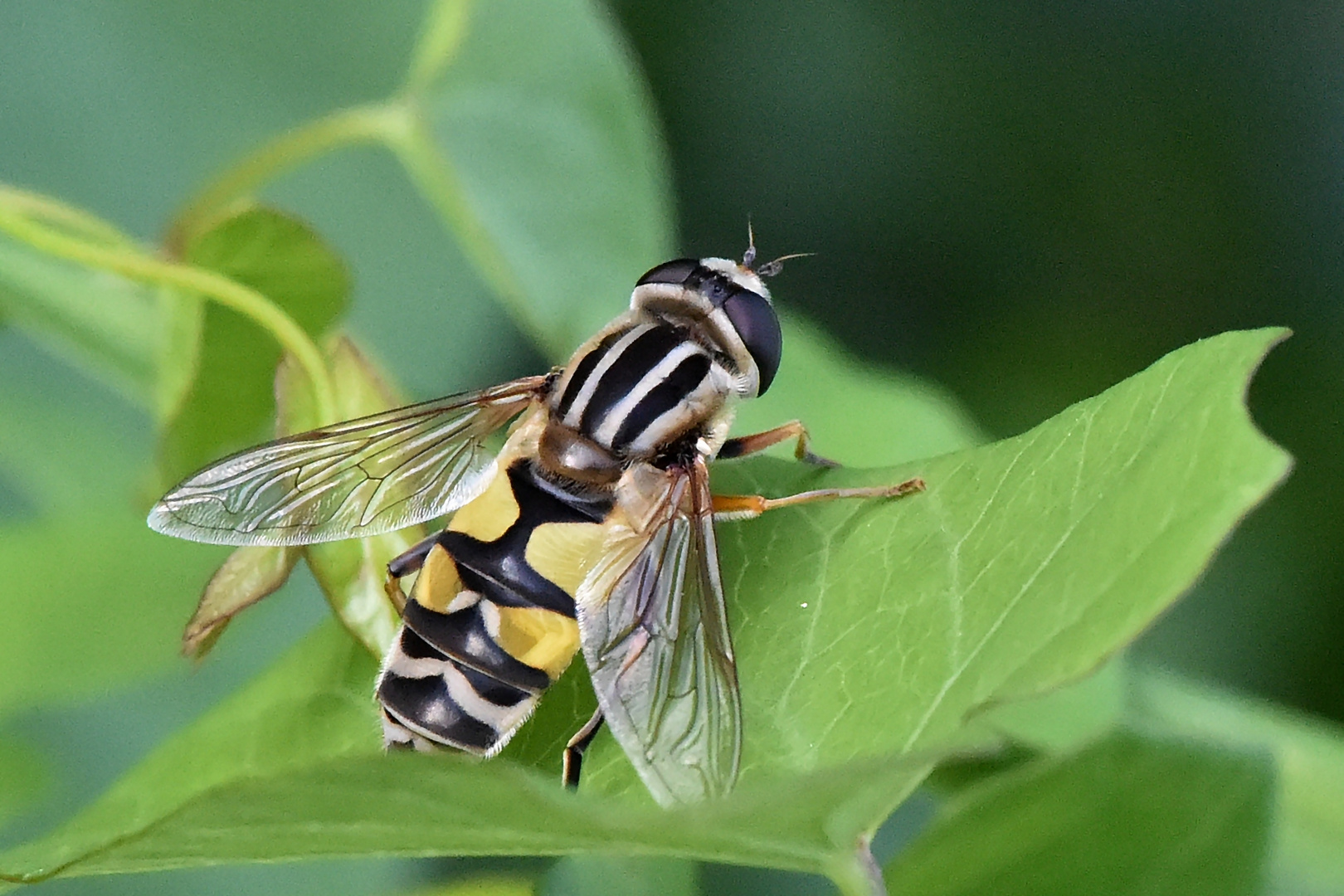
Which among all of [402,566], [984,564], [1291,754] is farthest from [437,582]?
[1291,754]

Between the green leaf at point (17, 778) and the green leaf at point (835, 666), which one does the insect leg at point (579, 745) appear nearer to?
the green leaf at point (835, 666)

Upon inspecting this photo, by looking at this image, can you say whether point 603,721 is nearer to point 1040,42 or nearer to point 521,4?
point 521,4

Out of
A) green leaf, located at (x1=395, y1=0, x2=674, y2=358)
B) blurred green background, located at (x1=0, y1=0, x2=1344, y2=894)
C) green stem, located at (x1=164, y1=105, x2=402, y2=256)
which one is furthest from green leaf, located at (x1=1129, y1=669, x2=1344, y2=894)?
green stem, located at (x1=164, y1=105, x2=402, y2=256)

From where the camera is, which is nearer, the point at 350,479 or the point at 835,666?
the point at 835,666

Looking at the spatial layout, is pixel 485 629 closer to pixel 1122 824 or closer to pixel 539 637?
pixel 539 637

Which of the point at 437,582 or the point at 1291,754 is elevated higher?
the point at 437,582

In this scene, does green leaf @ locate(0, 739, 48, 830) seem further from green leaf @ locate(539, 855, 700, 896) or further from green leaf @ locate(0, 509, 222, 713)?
green leaf @ locate(539, 855, 700, 896)

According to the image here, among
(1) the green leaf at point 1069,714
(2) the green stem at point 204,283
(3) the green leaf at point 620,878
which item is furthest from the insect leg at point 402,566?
(1) the green leaf at point 1069,714
